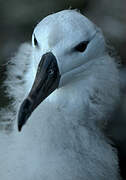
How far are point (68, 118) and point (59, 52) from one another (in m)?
0.26

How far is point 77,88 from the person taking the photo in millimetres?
1512

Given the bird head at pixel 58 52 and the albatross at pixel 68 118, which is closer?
the bird head at pixel 58 52

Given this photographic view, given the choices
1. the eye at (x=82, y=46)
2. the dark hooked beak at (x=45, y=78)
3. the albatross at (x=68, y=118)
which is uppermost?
the eye at (x=82, y=46)

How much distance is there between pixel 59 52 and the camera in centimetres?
136

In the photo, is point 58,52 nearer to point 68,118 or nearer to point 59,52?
point 59,52

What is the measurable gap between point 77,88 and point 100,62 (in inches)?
4.3

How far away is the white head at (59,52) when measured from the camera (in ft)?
4.39

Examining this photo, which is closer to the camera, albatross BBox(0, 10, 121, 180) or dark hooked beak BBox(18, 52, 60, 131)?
dark hooked beak BBox(18, 52, 60, 131)

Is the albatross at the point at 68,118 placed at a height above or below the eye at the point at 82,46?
below

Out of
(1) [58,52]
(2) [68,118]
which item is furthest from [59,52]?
(2) [68,118]

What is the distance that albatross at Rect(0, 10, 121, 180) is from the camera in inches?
56.7

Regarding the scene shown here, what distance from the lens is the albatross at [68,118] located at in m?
1.44

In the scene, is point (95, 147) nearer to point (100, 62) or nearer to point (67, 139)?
point (67, 139)

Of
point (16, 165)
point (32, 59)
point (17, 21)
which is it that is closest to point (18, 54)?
point (32, 59)
